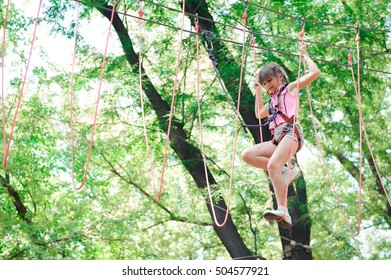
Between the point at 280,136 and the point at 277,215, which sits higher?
the point at 280,136

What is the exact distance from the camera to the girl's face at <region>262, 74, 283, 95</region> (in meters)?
3.50

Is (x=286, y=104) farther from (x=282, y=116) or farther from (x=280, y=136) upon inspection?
(x=280, y=136)

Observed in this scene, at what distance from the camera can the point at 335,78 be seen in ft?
21.9

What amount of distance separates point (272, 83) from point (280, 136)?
28 cm

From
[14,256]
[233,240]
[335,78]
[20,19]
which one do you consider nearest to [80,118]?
[20,19]

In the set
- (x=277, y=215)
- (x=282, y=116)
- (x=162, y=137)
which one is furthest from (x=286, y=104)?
(x=162, y=137)

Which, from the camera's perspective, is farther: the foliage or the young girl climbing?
the foliage

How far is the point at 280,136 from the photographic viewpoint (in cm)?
346

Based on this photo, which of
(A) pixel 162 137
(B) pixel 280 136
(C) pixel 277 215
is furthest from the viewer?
(A) pixel 162 137

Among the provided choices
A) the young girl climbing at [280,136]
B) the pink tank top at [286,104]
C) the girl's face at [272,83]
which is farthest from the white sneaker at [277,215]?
the girl's face at [272,83]

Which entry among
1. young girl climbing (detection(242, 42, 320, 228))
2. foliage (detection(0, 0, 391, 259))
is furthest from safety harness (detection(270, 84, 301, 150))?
foliage (detection(0, 0, 391, 259))

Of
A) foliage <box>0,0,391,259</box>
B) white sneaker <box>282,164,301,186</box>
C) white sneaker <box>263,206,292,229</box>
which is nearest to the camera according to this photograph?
white sneaker <box>263,206,292,229</box>

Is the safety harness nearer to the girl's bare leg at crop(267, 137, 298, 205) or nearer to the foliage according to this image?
the girl's bare leg at crop(267, 137, 298, 205)
